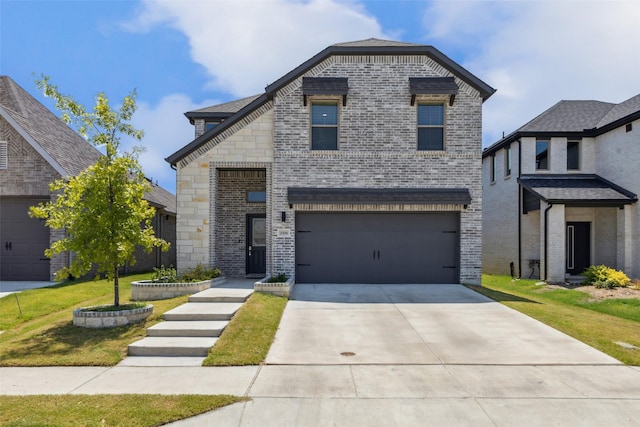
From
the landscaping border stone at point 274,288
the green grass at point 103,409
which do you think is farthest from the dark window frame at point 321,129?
the green grass at point 103,409

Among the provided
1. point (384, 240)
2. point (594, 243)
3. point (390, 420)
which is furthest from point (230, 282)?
point (594, 243)

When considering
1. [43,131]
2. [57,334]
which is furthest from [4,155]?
[57,334]

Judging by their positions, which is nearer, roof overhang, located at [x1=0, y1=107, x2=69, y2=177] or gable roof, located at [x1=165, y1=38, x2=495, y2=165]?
gable roof, located at [x1=165, y1=38, x2=495, y2=165]

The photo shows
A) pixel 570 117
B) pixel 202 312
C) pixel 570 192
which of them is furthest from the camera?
pixel 570 117

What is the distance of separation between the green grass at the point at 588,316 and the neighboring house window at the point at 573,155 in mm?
7537

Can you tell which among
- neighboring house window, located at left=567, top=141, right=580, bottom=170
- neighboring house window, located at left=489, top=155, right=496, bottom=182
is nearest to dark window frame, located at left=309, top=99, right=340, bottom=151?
neighboring house window, located at left=489, top=155, right=496, bottom=182

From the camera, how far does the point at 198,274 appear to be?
12797 mm

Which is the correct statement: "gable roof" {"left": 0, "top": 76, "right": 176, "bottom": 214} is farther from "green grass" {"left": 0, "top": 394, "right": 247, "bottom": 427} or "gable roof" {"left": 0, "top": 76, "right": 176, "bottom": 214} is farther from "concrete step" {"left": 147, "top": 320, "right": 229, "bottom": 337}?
"green grass" {"left": 0, "top": 394, "right": 247, "bottom": 427}

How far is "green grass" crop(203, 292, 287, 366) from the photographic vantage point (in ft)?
22.6

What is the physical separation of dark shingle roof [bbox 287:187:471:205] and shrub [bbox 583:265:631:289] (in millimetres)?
6670

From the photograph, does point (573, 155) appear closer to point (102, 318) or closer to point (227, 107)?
point (227, 107)

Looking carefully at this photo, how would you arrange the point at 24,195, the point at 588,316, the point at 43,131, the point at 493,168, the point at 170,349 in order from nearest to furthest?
the point at 170,349 < the point at 588,316 < the point at 24,195 < the point at 43,131 < the point at 493,168

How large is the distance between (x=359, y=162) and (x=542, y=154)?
431 inches

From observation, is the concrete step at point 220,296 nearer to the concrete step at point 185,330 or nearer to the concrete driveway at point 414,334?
the concrete driveway at point 414,334
